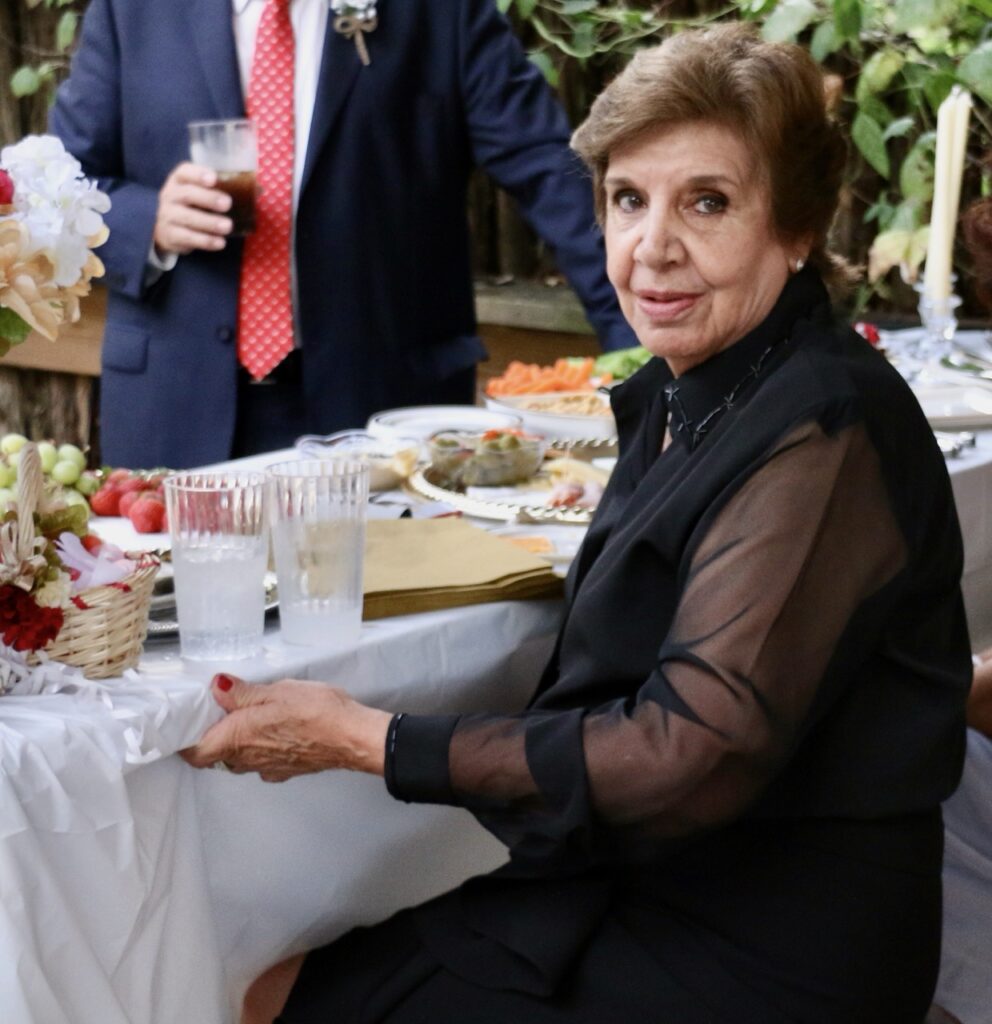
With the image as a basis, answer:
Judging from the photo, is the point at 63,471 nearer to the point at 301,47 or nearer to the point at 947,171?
the point at 301,47

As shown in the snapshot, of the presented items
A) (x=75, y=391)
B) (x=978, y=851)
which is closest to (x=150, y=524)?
(x=978, y=851)

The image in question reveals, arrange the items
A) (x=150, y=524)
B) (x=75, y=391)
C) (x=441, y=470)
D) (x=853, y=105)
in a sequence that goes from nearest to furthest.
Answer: (x=150, y=524), (x=441, y=470), (x=853, y=105), (x=75, y=391)

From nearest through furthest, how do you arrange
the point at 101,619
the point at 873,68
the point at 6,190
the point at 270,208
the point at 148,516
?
the point at 6,190 → the point at 101,619 → the point at 148,516 → the point at 270,208 → the point at 873,68

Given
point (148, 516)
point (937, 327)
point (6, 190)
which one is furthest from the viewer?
point (937, 327)

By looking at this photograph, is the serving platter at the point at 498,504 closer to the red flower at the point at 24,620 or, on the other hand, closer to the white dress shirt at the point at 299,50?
the red flower at the point at 24,620

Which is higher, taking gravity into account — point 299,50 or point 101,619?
point 299,50

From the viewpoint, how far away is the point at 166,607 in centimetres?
146

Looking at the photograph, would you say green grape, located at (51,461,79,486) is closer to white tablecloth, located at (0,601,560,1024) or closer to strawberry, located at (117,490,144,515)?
strawberry, located at (117,490,144,515)

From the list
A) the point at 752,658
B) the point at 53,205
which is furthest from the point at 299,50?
the point at 752,658

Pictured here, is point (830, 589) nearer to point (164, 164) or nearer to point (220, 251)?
point (220, 251)

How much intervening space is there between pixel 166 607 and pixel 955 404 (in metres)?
1.62

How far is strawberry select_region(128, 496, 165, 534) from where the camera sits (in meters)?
1.79

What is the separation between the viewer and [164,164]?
9.73ft

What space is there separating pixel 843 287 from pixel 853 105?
3.08 meters
